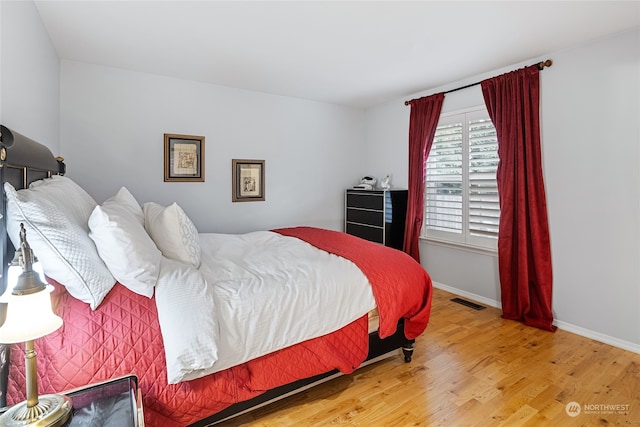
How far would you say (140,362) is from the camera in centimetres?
139

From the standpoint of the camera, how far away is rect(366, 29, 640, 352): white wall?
8.16 feet

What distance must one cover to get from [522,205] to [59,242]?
11.0 ft

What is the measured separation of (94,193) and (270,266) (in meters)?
2.23

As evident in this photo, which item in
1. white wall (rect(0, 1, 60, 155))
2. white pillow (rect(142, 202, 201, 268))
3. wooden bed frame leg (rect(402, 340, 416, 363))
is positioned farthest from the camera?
wooden bed frame leg (rect(402, 340, 416, 363))

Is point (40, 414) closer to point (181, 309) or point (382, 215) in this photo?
point (181, 309)

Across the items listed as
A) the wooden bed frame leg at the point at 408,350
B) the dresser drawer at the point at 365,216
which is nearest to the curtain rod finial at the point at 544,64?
the dresser drawer at the point at 365,216

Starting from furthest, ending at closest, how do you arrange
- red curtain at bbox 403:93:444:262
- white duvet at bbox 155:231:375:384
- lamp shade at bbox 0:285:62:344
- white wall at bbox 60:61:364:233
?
1. red curtain at bbox 403:93:444:262
2. white wall at bbox 60:61:364:233
3. white duvet at bbox 155:231:375:384
4. lamp shade at bbox 0:285:62:344

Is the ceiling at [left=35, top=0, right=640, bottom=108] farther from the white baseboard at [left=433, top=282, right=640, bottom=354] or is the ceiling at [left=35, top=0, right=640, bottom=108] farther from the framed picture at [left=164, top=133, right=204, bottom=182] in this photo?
the white baseboard at [left=433, top=282, right=640, bottom=354]

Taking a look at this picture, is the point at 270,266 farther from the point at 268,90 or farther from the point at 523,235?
the point at 268,90

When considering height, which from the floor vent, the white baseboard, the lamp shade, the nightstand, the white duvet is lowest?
the white baseboard

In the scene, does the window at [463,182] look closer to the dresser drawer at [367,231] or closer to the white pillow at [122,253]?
the dresser drawer at [367,231]

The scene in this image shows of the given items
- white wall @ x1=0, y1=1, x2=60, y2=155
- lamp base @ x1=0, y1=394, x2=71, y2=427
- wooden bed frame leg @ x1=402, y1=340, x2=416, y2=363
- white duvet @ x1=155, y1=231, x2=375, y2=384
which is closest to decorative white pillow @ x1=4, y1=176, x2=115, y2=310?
white duvet @ x1=155, y1=231, x2=375, y2=384

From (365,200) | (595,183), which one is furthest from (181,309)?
(365,200)

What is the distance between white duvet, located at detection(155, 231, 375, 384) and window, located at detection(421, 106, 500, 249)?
2.00 meters
